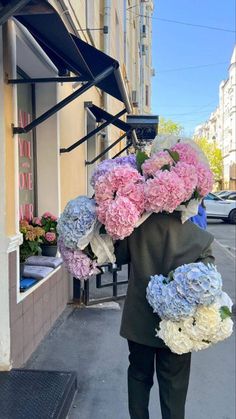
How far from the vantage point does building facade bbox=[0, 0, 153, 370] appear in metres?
3.18

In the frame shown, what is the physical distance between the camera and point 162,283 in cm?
203

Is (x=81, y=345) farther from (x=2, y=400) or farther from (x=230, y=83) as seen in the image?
(x=230, y=83)

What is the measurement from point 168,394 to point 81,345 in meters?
2.04

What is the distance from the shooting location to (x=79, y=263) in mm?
2164

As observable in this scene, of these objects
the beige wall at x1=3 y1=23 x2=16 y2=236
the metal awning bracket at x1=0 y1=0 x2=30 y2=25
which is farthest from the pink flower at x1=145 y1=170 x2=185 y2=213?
the beige wall at x1=3 y1=23 x2=16 y2=236

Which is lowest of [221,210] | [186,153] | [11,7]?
[221,210]

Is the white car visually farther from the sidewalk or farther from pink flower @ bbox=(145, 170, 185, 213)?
pink flower @ bbox=(145, 170, 185, 213)

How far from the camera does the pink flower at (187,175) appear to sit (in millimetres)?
2010

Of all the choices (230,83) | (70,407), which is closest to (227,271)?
(70,407)

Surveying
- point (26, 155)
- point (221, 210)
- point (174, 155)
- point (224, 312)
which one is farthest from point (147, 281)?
point (221, 210)

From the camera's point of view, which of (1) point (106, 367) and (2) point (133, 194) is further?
(1) point (106, 367)

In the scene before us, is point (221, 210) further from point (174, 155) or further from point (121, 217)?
point (121, 217)

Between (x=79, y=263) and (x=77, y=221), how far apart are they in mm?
214

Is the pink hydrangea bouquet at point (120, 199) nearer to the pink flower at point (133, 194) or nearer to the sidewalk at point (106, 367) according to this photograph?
the pink flower at point (133, 194)
